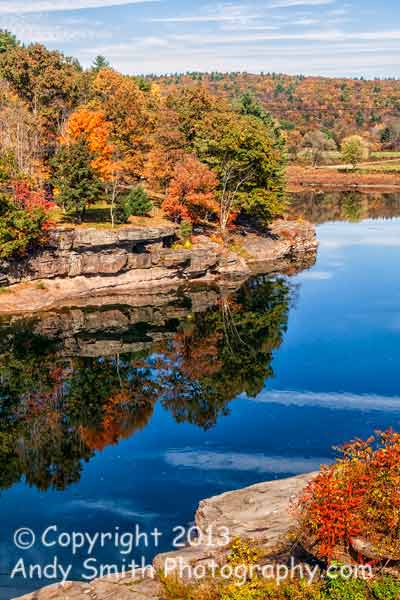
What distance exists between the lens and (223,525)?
2331 centimetres

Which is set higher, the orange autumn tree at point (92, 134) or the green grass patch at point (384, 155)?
the green grass patch at point (384, 155)

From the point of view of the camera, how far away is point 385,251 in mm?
77625

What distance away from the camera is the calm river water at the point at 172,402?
2719 cm

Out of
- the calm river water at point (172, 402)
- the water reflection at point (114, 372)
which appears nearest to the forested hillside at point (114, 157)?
the water reflection at point (114, 372)

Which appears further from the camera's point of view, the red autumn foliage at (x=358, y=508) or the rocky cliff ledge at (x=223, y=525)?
the rocky cliff ledge at (x=223, y=525)

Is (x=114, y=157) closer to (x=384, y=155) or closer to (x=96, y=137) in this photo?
(x=96, y=137)

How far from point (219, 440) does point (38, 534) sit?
36.7 feet

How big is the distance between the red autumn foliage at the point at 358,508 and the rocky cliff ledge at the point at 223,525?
1.84 metres

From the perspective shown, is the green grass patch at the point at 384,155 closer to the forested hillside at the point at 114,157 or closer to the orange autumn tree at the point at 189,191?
the forested hillside at the point at 114,157

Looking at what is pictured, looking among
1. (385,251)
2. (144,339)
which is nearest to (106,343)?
(144,339)

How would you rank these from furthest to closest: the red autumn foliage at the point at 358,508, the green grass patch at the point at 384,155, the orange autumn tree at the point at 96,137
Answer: the green grass patch at the point at 384,155
the orange autumn tree at the point at 96,137
the red autumn foliage at the point at 358,508

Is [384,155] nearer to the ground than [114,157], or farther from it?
farther from it

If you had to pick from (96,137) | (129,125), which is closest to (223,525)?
(96,137)

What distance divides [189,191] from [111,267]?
14.6 m
